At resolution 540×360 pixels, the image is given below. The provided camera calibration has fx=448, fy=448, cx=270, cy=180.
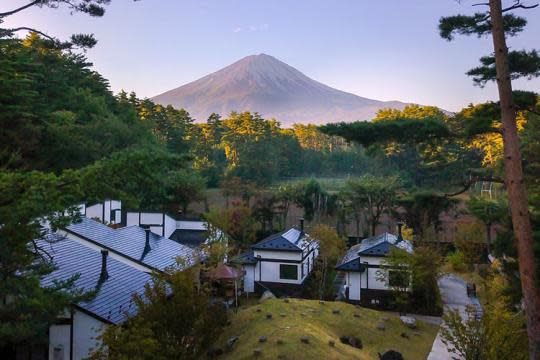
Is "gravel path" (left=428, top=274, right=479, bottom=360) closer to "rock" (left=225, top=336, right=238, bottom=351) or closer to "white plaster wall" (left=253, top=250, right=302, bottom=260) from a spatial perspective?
"rock" (left=225, top=336, right=238, bottom=351)

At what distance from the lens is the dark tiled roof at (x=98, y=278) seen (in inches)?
361

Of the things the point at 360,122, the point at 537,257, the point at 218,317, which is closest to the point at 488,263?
the point at 537,257

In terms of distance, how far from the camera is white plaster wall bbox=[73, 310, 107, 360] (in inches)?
343

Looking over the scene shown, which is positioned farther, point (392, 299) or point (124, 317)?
point (392, 299)

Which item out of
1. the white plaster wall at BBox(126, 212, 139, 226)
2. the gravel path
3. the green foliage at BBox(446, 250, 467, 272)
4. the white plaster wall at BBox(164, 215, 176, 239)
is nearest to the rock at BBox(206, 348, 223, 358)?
the gravel path

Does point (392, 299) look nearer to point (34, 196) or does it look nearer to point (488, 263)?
point (488, 263)

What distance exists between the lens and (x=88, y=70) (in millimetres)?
36844

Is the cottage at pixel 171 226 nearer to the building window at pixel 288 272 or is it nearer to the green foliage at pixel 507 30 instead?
the building window at pixel 288 272

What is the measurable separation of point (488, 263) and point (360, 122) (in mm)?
20640

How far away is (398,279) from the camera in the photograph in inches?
664

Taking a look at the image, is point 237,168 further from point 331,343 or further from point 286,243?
point 331,343

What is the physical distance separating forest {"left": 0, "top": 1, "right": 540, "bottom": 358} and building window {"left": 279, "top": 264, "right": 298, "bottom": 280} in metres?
4.98

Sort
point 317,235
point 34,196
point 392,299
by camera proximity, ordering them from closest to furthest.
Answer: point 34,196 < point 392,299 < point 317,235

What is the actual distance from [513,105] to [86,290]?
29.1ft
